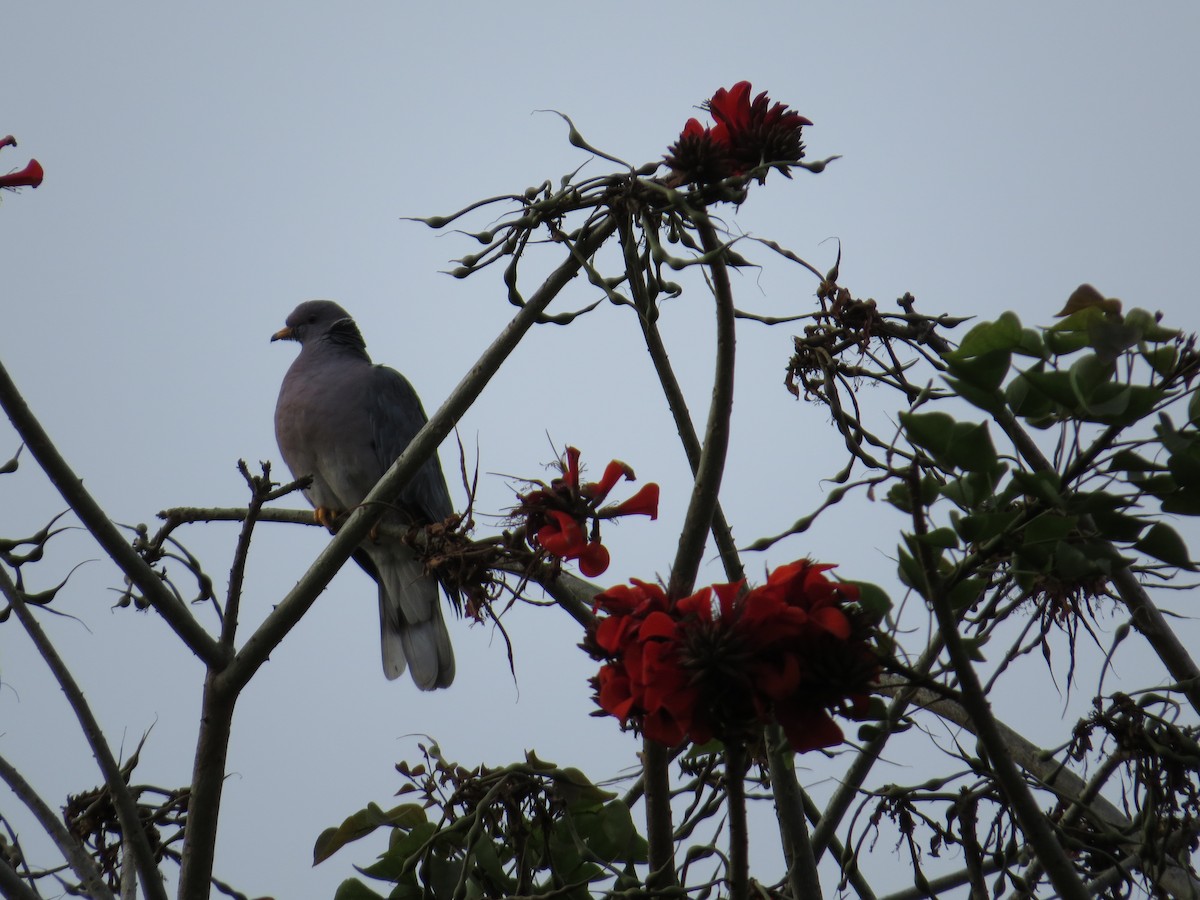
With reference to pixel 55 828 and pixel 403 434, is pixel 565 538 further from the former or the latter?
pixel 403 434

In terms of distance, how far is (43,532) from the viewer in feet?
7.79

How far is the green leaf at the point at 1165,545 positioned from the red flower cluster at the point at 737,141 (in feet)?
2.84

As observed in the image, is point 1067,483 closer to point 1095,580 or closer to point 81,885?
point 1095,580

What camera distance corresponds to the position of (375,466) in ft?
18.7

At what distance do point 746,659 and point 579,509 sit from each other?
0.53 m

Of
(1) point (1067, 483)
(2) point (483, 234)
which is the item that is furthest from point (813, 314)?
(1) point (1067, 483)

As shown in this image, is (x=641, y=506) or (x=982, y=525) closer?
(x=982, y=525)

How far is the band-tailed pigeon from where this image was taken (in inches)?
221

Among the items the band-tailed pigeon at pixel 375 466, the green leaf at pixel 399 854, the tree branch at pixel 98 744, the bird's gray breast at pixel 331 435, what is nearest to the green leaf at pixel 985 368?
the green leaf at pixel 399 854

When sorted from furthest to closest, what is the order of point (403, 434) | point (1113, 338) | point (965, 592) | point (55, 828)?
point (403, 434) → point (55, 828) → point (965, 592) → point (1113, 338)

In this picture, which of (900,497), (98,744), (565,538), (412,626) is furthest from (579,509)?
(412,626)

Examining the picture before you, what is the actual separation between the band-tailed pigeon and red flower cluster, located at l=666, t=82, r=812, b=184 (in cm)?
378

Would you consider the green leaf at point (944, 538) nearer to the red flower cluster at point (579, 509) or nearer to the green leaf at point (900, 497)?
the green leaf at point (900, 497)

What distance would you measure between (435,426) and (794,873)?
1.05 meters
